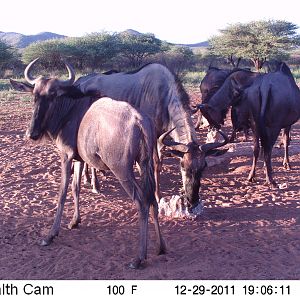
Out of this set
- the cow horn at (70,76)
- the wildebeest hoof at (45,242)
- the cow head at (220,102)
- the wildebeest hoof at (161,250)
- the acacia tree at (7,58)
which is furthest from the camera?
the acacia tree at (7,58)

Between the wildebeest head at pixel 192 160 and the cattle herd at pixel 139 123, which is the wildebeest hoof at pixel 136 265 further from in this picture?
the wildebeest head at pixel 192 160

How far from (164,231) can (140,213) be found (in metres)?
1.15

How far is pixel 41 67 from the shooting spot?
119 feet

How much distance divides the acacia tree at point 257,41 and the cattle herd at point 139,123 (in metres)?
30.1

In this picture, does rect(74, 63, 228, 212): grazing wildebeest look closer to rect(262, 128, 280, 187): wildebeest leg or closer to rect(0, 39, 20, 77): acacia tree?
rect(262, 128, 280, 187): wildebeest leg

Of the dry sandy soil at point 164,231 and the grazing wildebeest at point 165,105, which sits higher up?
the grazing wildebeest at point 165,105

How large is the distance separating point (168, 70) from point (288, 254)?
3.57 metres

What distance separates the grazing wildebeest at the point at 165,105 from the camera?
247 inches

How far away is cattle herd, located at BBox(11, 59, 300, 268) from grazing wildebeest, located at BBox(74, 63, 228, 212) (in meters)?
0.01

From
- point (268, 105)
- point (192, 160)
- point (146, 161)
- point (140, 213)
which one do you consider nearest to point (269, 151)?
point (268, 105)

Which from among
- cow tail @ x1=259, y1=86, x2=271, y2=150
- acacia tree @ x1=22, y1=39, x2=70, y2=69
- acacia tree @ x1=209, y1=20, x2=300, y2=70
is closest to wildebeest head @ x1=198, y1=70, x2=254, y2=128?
cow tail @ x1=259, y1=86, x2=271, y2=150

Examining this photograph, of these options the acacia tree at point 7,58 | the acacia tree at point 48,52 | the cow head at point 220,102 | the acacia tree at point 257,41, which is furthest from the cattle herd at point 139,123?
the acacia tree at point 7,58

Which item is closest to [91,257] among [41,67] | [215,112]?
[215,112]

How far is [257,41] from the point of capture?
38906 mm
